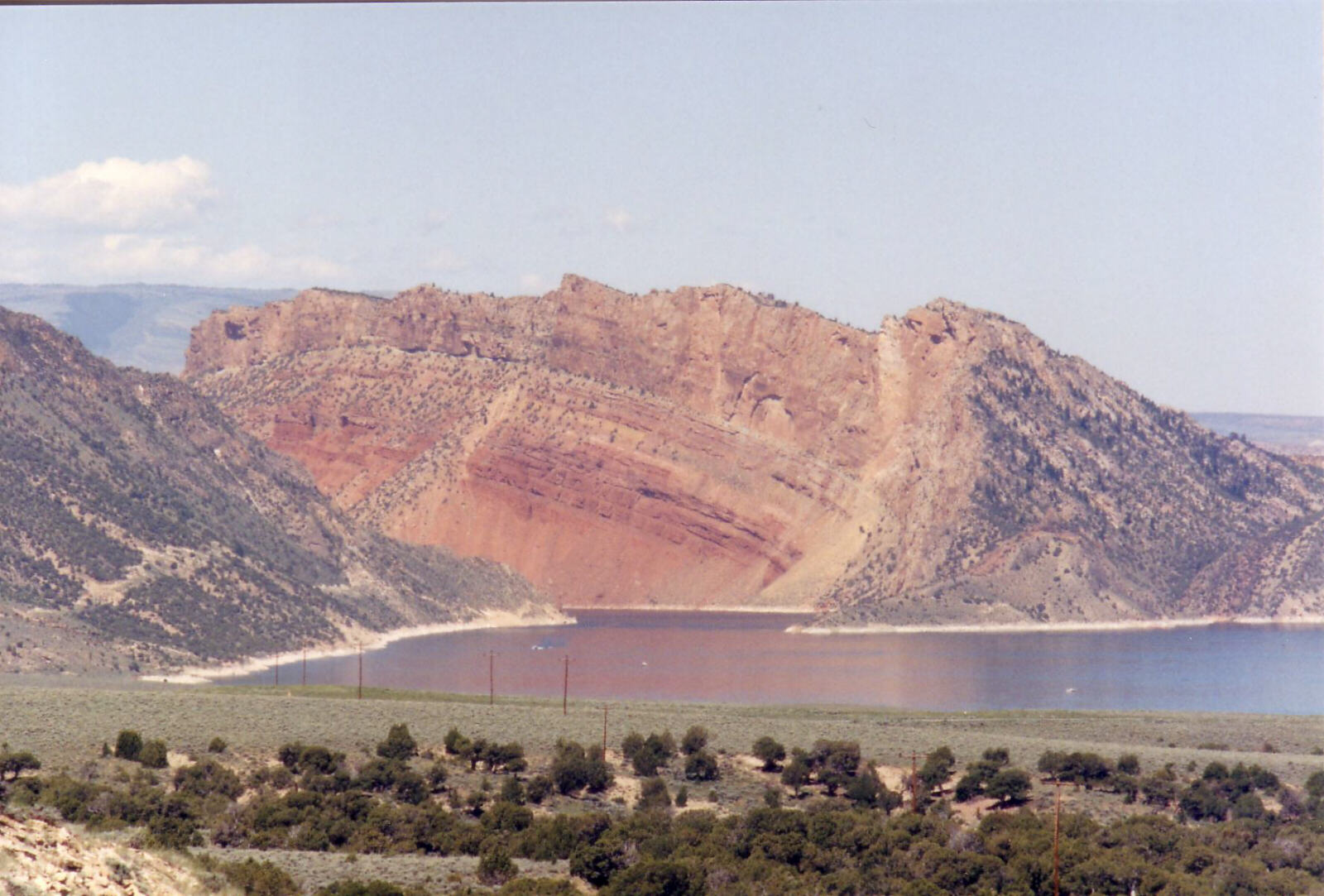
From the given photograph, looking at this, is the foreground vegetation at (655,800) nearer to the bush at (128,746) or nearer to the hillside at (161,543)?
the bush at (128,746)

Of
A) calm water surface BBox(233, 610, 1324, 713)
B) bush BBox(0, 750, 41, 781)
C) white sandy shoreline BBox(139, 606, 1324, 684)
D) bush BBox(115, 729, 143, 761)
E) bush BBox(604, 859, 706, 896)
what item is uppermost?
white sandy shoreline BBox(139, 606, 1324, 684)

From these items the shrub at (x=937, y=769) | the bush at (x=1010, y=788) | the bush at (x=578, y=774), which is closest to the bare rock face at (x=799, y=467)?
the shrub at (x=937, y=769)

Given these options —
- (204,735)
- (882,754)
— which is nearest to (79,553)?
(204,735)

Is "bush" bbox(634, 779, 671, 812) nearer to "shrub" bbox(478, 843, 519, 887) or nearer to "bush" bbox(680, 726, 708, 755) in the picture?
"bush" bbox(680, 726, 708, 755)

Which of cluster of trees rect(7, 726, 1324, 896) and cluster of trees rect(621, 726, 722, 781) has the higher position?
cluster of trees rect(621, 726, 722, 781)

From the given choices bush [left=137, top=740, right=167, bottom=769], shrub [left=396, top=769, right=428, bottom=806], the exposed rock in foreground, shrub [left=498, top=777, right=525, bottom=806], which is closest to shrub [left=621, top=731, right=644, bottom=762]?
shrub [left=498, top=777, right=525, bottom=806]

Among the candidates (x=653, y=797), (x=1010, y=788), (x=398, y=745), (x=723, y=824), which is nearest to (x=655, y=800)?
(x=653, y=797)
